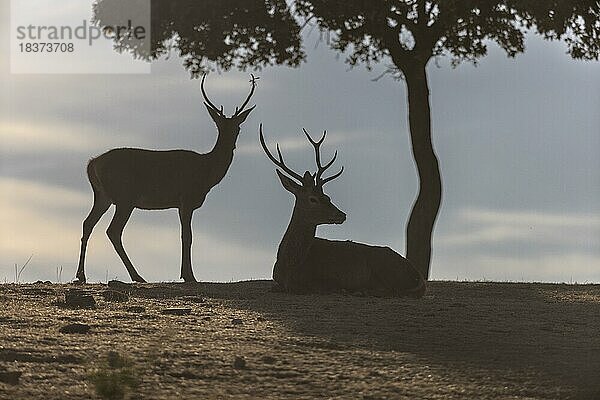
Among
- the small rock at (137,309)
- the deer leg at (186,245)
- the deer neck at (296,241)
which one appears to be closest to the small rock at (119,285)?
the deer neck at (296,241)

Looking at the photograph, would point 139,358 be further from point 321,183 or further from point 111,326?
point 321,183

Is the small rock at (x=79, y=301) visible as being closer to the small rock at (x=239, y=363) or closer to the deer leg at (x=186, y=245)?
the small rock at (x=239, y=363)

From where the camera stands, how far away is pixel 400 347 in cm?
801

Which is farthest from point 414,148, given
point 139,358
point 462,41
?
point 139,358

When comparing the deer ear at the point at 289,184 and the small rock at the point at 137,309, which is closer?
the small rock at the point at 137,309

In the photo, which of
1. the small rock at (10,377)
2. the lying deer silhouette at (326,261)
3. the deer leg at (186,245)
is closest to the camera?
the small rock at (10,377)

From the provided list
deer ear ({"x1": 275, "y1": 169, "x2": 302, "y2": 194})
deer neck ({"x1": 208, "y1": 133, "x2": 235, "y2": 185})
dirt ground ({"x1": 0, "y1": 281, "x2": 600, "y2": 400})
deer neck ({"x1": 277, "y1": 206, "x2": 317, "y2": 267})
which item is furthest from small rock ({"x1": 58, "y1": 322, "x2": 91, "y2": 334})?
deer neck ({"x1": 208, "y1": 133, "x2": 235, "y2": 185})

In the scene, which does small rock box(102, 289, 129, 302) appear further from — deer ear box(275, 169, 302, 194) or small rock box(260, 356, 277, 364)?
small rock box(260, 356, 277, 364)

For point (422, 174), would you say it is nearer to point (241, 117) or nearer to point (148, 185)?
point (241, 117)

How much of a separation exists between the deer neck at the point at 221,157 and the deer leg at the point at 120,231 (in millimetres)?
1334

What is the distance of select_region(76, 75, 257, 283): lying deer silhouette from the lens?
1611 centimetres

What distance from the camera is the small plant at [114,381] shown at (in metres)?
6.00

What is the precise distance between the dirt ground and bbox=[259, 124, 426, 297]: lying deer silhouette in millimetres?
1092

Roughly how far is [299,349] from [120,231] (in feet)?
29.0
